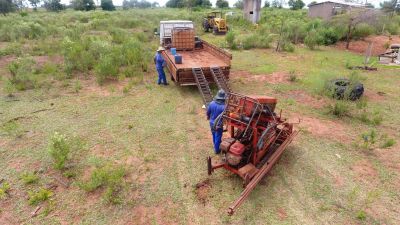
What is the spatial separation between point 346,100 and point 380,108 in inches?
39.5

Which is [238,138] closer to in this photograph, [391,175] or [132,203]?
[132,203]

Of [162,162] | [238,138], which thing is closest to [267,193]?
[238,138]

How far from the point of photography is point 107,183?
16.0 feet

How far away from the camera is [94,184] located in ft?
15.5

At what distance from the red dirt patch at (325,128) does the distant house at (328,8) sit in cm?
2138

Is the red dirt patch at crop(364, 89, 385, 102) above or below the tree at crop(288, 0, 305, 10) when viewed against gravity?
below

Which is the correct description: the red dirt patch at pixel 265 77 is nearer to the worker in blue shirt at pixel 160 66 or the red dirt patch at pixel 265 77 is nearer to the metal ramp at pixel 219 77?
the metal ramp at pixel 219 77

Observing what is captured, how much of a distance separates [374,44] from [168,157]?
18.8m

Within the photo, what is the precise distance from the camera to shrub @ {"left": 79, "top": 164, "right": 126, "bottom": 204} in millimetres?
4578

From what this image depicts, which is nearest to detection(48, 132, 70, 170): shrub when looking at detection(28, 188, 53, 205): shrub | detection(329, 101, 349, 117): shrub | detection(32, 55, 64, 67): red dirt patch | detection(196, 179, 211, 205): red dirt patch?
detection(28, 188, 53, 205): shrub

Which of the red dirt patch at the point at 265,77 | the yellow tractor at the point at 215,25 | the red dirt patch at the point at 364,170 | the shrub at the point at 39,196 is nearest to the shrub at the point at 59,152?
the shrub at the point at 39,196

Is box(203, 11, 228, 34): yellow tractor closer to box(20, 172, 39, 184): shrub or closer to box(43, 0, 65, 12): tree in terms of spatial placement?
box(20, 172, 39, 184): shrub

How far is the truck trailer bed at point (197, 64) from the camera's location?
8.95 meters

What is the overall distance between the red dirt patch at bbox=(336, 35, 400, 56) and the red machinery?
14.1 m
